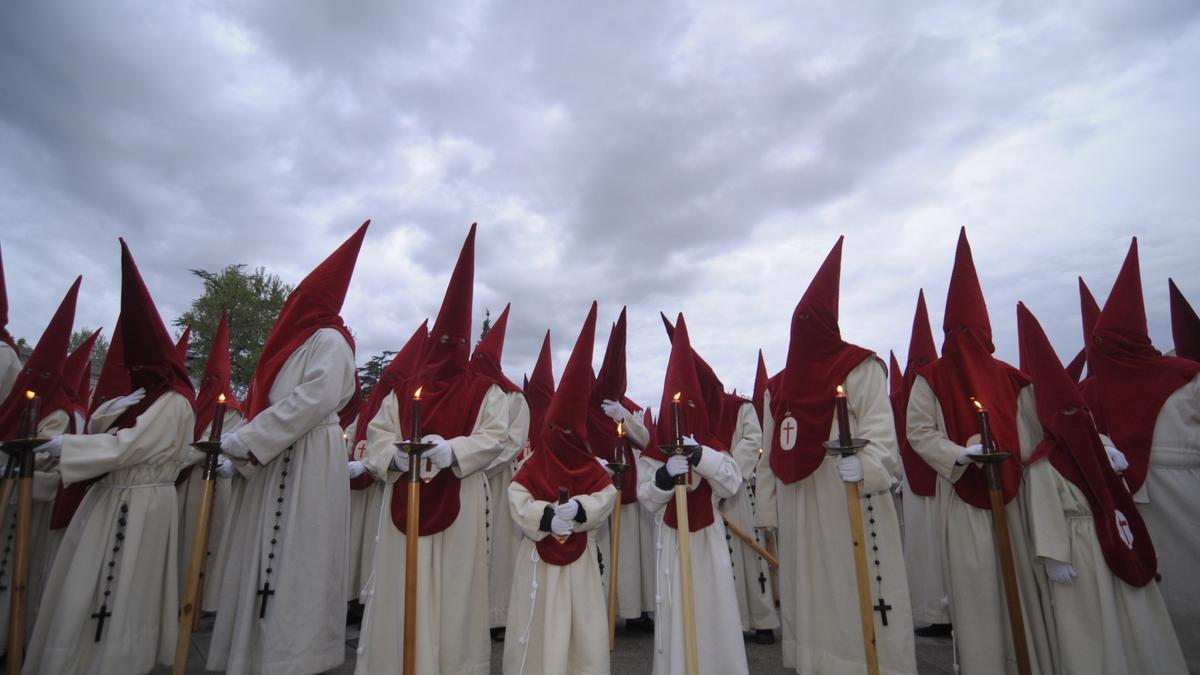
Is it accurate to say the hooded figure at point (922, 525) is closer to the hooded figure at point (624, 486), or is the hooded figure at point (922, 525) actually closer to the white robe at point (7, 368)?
the hooded figure at point (624, 486)

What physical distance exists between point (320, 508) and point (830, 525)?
4.02 metres

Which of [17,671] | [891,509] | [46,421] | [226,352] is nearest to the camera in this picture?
[17,671]

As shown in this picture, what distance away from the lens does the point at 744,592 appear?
6.03 metres

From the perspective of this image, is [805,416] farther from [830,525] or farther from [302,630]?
[302,630]

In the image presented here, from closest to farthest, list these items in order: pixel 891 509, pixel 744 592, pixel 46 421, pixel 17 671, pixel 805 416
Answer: pixel 17 671 < pixel 891 509 < pixel 805 416 < pixel 46 421 < pixel 744 592

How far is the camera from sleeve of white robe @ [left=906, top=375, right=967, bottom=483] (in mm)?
4484

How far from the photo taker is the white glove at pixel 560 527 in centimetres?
388

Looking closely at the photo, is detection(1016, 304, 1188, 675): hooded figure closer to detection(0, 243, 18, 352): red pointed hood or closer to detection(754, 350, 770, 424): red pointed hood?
detection(754, 350, 770, 424): red pointed hood

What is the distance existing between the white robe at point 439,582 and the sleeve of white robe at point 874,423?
2.86 metres

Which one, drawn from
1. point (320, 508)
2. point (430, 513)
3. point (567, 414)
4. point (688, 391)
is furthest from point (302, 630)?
point (688, 391)

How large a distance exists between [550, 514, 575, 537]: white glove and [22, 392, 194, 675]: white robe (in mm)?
3452

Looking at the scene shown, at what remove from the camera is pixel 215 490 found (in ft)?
21.5

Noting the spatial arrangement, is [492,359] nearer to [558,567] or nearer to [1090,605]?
[558,567]

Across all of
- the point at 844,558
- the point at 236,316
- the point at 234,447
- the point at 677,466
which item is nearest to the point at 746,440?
the point at 844,558
